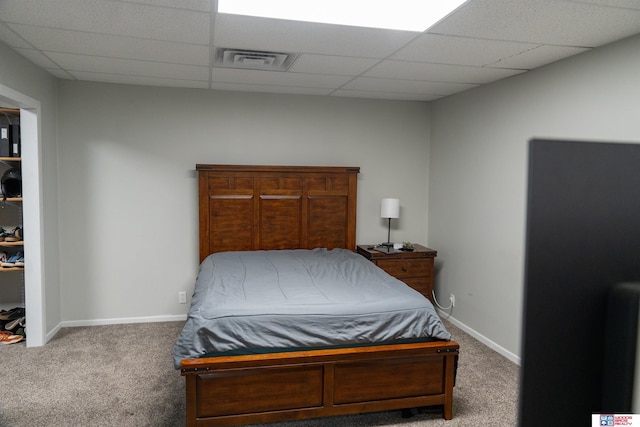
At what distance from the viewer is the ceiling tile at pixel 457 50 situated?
8.25ft

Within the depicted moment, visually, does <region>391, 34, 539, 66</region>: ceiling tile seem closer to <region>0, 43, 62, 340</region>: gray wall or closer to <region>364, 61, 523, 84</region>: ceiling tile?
<region>364, 61, 523, 84</region>: ceiling tile

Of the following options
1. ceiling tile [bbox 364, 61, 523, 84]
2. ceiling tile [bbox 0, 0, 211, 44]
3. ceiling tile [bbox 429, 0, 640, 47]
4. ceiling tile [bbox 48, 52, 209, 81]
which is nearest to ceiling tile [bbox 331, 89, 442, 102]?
ceiling tile [bbox 364, 61, 523, 84]

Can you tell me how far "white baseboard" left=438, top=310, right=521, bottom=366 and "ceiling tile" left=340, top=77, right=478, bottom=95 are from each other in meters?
2.20

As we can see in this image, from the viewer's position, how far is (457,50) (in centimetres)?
270

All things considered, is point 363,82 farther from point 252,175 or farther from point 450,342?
point 450,342

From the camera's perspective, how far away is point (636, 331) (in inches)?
15.7

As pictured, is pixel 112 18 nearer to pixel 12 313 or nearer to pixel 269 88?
pixel 269 88


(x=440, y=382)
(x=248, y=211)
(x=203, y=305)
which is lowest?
(x=440, y=382)

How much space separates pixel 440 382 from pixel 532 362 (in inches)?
93.8

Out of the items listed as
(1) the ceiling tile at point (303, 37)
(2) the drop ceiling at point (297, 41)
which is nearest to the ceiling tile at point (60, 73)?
(2) the drop ceiling at point (297, 41)

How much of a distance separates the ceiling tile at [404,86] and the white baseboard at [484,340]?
7.22 feet

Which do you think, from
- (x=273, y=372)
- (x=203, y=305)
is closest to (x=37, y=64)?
(x=203, y=305)

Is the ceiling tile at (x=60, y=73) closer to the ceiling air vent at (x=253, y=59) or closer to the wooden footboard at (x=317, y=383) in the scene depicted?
the ceiling air vent at (x=253, y=59)

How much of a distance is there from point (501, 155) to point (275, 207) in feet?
6.85
